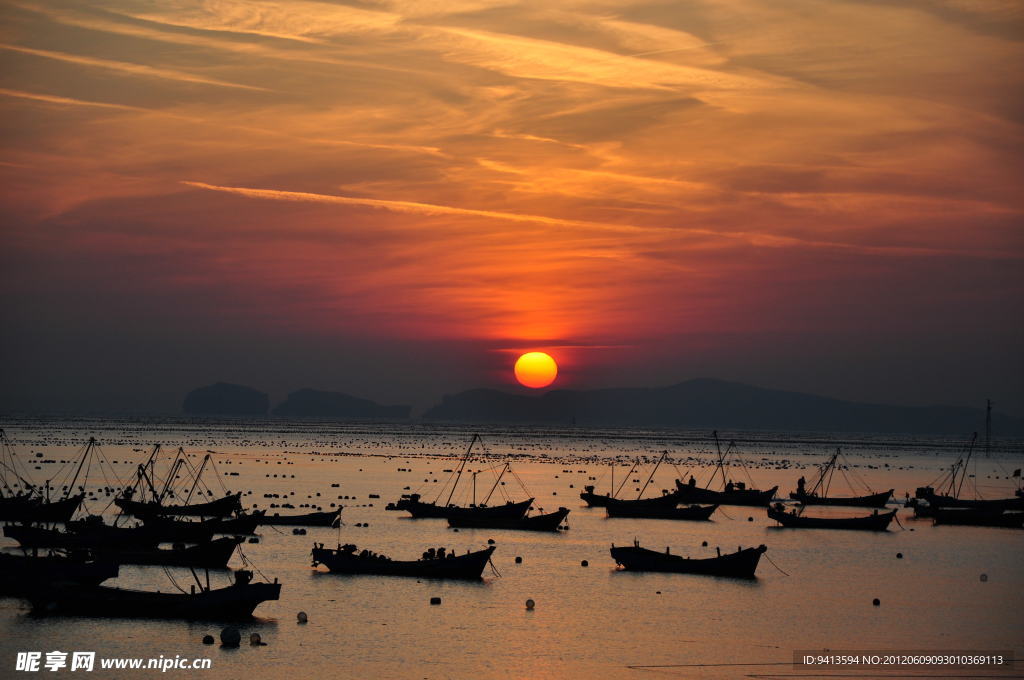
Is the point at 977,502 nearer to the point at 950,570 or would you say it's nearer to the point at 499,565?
the point at 950,570

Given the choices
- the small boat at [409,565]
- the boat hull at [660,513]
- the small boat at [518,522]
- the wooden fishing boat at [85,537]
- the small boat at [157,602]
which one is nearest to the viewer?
the small boat at [157,602]

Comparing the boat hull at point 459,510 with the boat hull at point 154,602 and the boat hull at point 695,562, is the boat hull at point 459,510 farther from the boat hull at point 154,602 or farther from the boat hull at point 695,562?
the boat hull at point 154,602

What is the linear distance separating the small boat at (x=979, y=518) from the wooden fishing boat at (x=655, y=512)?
15337 millimetres

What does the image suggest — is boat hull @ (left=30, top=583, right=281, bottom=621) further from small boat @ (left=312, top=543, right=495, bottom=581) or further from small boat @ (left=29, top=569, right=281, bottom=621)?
small boat @ (left=312, top=543, right=495, bottom=581)

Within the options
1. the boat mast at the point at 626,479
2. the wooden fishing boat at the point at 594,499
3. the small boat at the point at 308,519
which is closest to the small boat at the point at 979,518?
the wooden fishing boat at the point at 594,499

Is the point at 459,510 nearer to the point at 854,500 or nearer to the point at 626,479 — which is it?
the point at 854,500

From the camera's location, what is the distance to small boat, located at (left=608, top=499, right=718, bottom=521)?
74188mm

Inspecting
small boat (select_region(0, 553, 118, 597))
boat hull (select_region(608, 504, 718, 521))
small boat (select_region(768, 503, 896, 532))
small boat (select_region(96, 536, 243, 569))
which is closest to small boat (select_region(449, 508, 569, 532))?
boat hull (select_region(608, 504, 718, 521))

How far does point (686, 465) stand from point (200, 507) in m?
90.2

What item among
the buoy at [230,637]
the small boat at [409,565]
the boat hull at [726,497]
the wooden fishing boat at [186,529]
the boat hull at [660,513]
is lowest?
the buoy at [230,637]

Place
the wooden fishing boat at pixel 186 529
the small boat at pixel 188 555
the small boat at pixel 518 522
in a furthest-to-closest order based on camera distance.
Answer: the small boat at pixel 518 522
the wooden fishing boat at pixel 186 529
the small boat at pixel 188 555

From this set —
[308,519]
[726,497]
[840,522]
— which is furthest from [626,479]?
[308,519]

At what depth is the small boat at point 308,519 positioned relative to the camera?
60250 mm

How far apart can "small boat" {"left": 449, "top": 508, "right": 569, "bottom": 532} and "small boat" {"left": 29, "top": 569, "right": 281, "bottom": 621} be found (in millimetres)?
29891
